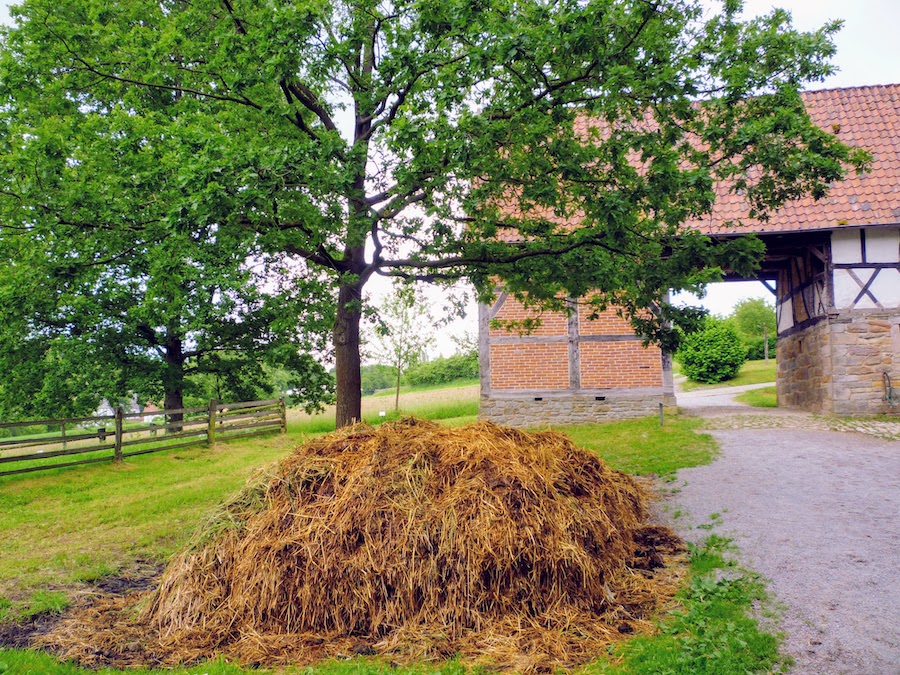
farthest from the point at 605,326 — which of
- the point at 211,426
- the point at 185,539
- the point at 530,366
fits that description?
the point at 185,539

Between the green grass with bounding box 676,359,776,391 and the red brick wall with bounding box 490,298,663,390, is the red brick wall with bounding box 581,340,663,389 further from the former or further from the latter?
the green grass with bounding box 676,359,776,391

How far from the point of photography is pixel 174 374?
49.9 feet

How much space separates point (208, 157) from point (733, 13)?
624 centimetres

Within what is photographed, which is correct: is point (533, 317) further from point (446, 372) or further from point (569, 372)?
point (446, 372)

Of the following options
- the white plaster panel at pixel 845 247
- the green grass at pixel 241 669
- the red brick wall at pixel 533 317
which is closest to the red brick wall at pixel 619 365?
the red brick wall at pixel 533 317

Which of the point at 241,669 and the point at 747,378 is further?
the point at 747,378

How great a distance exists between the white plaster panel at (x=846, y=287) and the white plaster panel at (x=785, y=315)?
106 inches

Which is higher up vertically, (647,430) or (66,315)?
(66,315)

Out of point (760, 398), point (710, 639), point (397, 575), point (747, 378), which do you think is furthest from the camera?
point (747, 378)

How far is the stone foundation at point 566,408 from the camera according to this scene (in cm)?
1439

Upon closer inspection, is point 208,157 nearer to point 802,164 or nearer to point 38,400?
point 802,164

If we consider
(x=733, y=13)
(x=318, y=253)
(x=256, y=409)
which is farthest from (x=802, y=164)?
(x=256, y=409)

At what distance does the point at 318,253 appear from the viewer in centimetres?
816

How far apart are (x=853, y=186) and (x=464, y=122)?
12.2 m
